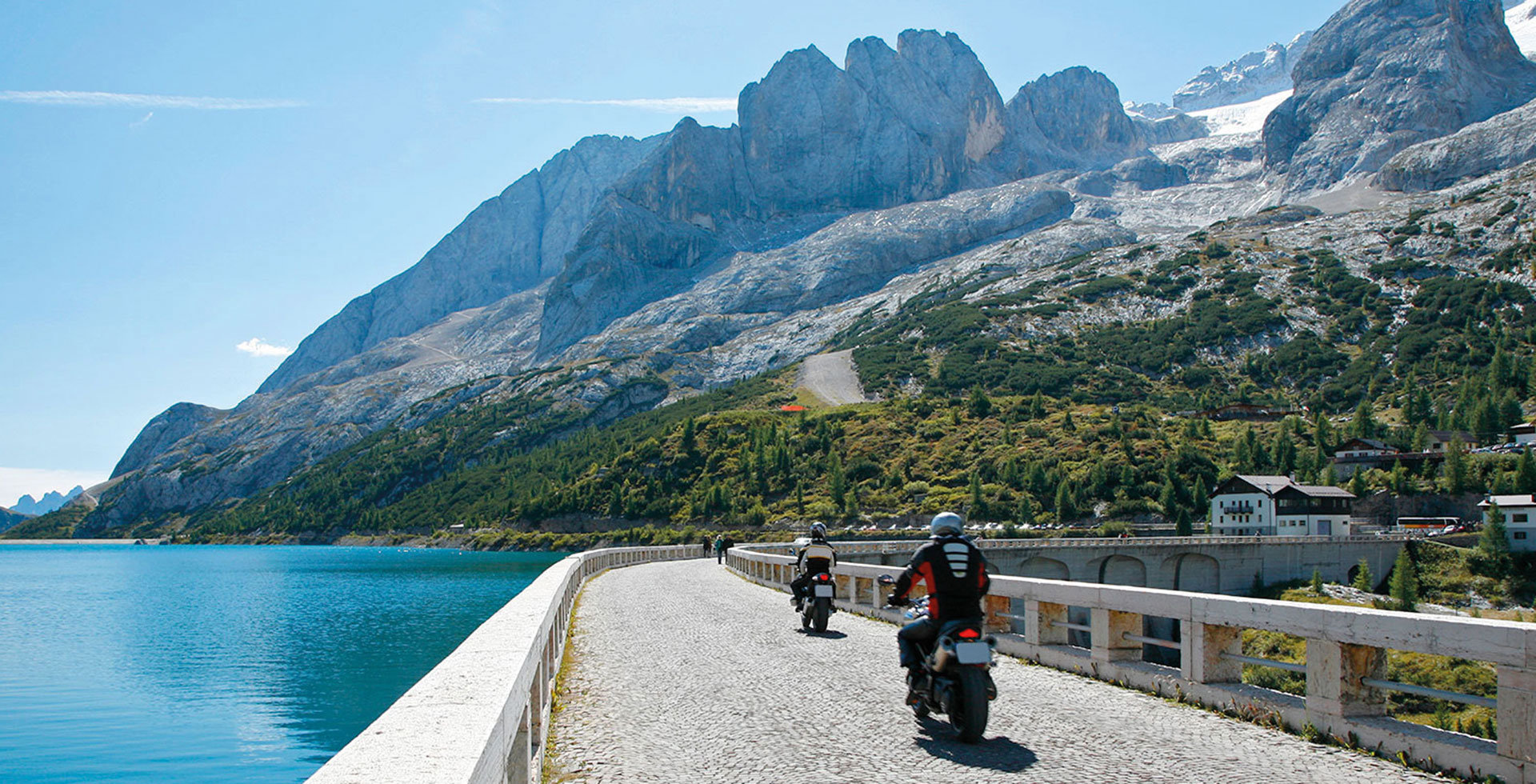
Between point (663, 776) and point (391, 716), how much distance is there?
2.83m

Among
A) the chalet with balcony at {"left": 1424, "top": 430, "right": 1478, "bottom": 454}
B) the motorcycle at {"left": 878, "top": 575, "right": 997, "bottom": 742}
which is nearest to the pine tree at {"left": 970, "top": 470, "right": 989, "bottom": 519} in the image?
the chalet with balcony at {"left": 1424, "top": 430, "right": 1478, "bottom": 454}

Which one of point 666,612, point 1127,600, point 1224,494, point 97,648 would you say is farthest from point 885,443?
point 1127,600

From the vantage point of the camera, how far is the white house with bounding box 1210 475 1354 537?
87.5 m

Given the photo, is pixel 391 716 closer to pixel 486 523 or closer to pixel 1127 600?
pixel 1127 600

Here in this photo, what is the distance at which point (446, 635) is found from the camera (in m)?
43.0

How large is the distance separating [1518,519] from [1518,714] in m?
85.9

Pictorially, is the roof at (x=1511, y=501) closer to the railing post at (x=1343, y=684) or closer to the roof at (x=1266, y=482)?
the roof at (x=1266, y=482)

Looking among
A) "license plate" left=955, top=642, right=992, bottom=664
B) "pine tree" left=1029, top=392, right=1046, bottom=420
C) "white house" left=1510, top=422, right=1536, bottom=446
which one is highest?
"pine tree" left=1029, top=392, right=1046, bottom=420

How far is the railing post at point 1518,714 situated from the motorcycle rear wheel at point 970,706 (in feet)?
12.0

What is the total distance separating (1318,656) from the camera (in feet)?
29.6

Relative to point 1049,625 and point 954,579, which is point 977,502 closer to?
point 1049,625

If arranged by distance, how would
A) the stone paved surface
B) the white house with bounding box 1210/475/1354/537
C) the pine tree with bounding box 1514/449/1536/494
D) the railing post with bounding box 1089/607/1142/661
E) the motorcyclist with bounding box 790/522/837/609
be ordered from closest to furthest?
the stone paved surface < the railing post with bounding box 1089/607/1142/661 < the motorcyclist with bounding box 790/522/837/609 < the pine tree with bounding box 1514/449/1536/494 < the white house with bounding box 1210/475/1354/537

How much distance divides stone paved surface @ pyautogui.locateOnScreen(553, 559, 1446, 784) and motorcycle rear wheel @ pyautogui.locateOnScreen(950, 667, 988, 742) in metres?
0.14

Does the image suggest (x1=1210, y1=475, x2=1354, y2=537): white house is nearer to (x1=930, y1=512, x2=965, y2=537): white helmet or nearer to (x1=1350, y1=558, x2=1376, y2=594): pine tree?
(x1=1350, y1=558, x2=1376, y2=594): pine tree
